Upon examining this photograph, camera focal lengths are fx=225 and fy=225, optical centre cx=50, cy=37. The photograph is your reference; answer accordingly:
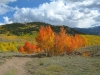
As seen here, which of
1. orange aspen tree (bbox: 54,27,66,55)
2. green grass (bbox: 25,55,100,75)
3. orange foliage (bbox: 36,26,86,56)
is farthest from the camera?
orange aspen tree (bbox: 54,27,66,55)

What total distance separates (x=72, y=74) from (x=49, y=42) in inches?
2025

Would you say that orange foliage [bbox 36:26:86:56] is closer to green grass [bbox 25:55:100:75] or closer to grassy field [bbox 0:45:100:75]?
grassy field [bbox 0:45:100:75]

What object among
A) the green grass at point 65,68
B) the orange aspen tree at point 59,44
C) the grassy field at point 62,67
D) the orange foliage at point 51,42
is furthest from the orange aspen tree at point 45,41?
the green grass at point 65,68

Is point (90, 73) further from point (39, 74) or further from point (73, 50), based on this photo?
point (73, 50)

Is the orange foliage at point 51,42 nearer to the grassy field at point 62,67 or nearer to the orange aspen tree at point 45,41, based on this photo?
the orange aspen tree at point 45,41

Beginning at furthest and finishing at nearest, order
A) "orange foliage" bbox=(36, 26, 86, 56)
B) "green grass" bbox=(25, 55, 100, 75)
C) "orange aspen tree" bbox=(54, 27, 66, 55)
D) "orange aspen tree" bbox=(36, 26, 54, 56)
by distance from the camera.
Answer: "orange aspen tree" bbox=(54, 27, 66, 55), "orange foliage" bbox=(36, 26, 86, 56), "orange aspen tree" bbox=(36, 26, 54, 56), "green grass" bbox=(25, 55, 100, 75)

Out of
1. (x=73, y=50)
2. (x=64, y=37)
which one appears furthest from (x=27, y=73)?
(x=73, y=50)

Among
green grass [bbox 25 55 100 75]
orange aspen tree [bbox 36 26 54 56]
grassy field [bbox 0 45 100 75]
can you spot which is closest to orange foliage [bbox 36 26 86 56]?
orange aspen tree [bbox 36 26 54 56]

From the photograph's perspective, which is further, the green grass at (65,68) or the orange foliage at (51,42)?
the orange foliage at (51,42)

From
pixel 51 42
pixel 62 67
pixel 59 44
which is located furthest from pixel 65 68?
pixel 59 44

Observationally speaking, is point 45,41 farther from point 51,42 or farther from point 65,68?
point 65,68

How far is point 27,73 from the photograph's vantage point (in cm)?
3388

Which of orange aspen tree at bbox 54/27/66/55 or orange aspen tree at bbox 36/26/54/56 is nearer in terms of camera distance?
orange aspen tree at bbox 36/26/54/56

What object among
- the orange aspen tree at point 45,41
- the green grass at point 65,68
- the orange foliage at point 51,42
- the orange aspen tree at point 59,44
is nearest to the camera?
the green grass at point 65,68
